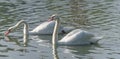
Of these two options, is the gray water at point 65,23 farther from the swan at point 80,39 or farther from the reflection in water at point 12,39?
the swan at point 80,39

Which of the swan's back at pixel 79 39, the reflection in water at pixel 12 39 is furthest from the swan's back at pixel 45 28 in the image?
the swan's back at pixel 79 39

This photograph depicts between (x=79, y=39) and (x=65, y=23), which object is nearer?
(x=79, y=39)

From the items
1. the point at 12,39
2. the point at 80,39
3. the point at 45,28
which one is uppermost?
the point at 45,28

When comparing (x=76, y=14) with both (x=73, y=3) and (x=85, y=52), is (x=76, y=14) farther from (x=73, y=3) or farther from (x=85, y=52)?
(x=85, y=52)

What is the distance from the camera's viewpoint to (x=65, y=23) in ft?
86.6

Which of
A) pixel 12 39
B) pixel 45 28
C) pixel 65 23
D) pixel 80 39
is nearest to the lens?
pixel 80 39

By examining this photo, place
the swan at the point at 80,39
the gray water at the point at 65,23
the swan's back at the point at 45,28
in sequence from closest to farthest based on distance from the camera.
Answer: the gray water at the point at 65,23
the swan at the point at 80,39
the swan's back at the point at 45,28

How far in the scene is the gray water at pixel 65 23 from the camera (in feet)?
65.2

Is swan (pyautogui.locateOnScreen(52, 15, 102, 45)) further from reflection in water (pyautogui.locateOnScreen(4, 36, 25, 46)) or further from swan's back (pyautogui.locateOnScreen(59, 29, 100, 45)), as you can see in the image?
reflection in water (pyautogui.locateOnScreen(4, 36, 25, 46))

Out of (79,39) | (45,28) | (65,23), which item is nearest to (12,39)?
(45,28)

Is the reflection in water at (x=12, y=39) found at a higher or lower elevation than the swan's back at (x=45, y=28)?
lower

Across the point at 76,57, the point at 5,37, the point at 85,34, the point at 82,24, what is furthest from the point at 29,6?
the point at 76,57

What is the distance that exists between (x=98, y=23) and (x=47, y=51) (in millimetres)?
6119

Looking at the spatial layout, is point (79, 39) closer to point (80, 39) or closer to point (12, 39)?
point (80, 39)
